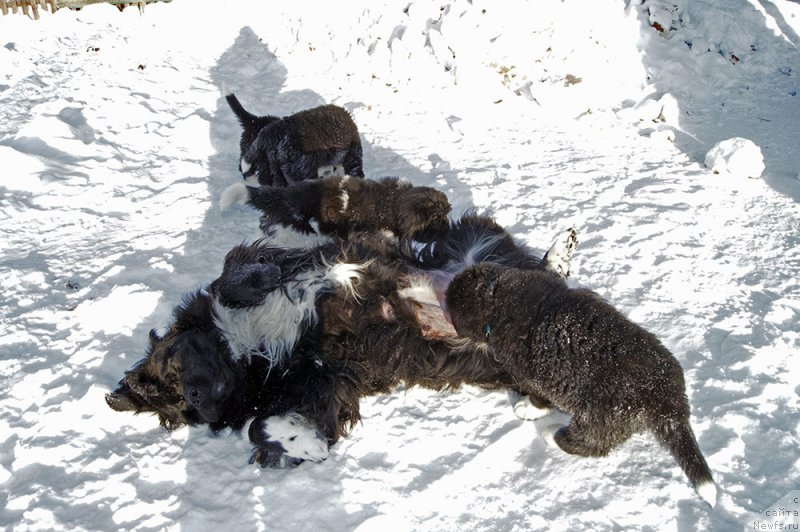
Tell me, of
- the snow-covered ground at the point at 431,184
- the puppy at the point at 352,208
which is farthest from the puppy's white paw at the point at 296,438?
the puppy at the point at 352,208

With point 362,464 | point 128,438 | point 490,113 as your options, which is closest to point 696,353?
point 362,464

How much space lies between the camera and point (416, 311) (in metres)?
3.69

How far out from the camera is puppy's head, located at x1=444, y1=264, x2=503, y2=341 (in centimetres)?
327

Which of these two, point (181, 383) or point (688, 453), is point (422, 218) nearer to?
point (181, 383)

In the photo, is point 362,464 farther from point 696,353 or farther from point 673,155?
point 673,155

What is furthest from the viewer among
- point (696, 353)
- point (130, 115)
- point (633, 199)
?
point (130, 115)

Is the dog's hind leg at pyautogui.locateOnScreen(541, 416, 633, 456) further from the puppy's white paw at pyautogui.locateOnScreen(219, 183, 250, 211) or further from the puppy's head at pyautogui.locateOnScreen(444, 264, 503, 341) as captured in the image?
the puppy's white paw at pyautogui.locateOnScreen(219, 183, 250, 211)

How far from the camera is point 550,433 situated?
326 cm

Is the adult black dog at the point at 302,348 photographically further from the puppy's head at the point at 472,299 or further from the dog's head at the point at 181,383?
the puppy's head at the point at 472,299

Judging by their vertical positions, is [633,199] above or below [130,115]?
below

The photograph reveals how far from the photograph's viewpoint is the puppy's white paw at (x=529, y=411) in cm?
340

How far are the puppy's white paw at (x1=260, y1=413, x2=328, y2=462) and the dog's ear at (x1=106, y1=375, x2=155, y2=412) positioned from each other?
2.61 feet

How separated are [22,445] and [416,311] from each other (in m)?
2.38

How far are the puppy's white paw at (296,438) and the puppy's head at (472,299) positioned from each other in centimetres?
102
